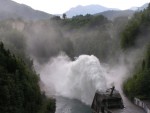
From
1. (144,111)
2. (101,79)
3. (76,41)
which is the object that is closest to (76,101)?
(101,79)

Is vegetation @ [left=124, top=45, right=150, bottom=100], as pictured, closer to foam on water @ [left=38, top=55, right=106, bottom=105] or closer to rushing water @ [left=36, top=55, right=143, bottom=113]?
rushing water @ [left=36, top=55, right=143, bottom=113]

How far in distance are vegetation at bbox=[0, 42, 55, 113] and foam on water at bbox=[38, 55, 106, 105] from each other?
58.7ft

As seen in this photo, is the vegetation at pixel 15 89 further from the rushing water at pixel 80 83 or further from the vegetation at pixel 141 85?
the vegetation at pixel 141 85

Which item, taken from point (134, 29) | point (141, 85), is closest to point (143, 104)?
point (141, 85)

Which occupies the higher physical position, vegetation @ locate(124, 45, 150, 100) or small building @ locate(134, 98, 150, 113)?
vegetation @ locate(124, 45, 150, 100)

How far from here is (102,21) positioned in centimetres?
11406

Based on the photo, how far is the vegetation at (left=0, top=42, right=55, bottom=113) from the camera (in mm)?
27234

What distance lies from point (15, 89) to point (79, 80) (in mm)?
27370

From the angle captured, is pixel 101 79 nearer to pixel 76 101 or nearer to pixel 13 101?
pixel 76 101

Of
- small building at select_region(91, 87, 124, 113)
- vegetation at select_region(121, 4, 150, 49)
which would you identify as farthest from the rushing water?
vegetation at select_region(121, 4, 150, 49)

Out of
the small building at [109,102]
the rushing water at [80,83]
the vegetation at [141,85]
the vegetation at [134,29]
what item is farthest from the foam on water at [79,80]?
the vegetation at [134,29]

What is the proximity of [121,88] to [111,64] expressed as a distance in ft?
68.9

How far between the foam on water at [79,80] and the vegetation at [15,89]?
17.9m

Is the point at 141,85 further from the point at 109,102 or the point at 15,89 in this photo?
the point at 15,89
